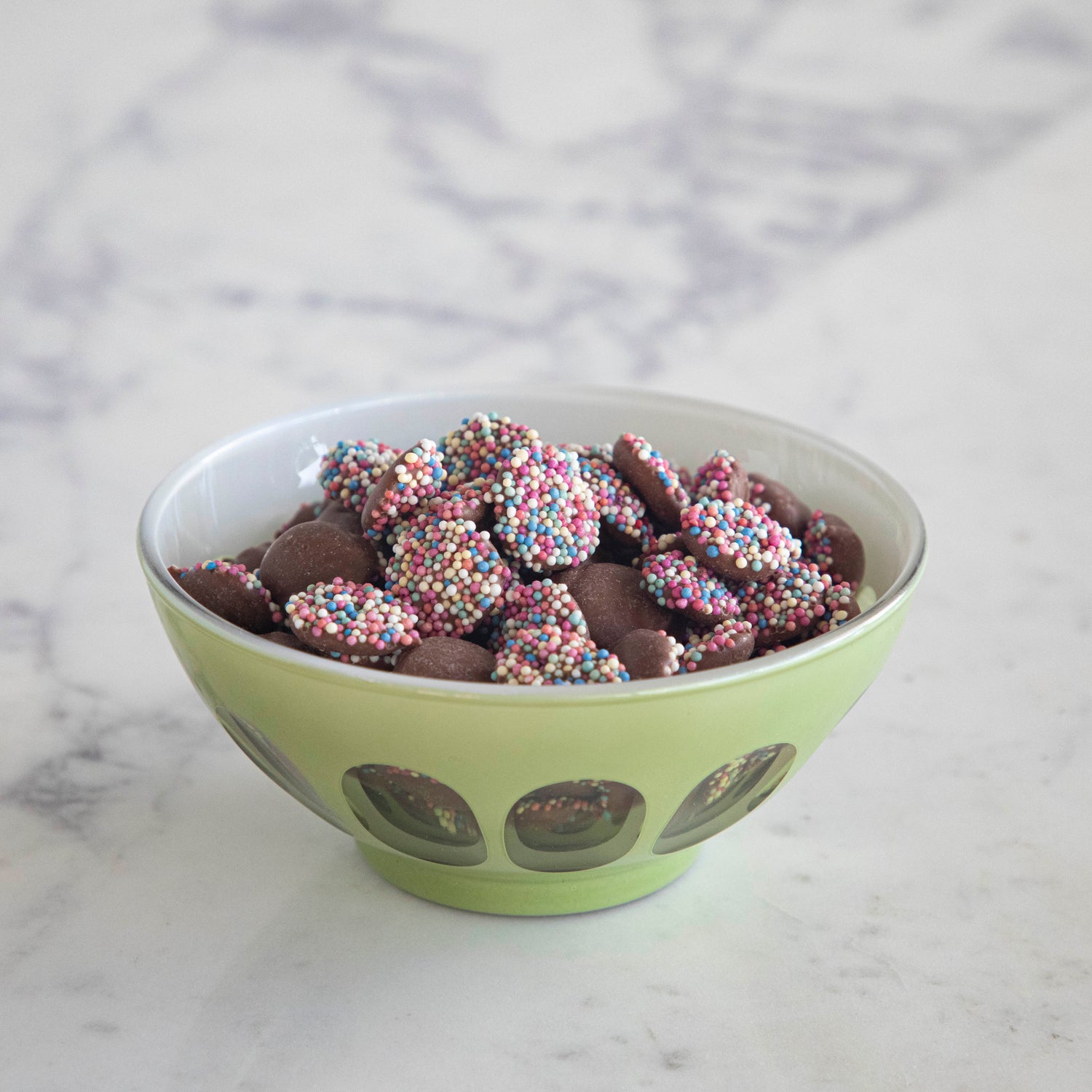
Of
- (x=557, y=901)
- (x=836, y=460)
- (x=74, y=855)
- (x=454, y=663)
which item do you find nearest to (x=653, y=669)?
(x=454, y=663)

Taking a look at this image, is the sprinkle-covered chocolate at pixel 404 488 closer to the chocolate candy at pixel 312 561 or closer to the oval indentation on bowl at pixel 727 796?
the chocolate candy at pixel 312 561

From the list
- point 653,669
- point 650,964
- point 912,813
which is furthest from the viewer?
point 912,813

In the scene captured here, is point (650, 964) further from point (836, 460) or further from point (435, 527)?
point (836, 460)

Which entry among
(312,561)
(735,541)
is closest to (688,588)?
(735,541)

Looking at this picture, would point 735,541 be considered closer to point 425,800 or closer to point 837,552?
point 837,552

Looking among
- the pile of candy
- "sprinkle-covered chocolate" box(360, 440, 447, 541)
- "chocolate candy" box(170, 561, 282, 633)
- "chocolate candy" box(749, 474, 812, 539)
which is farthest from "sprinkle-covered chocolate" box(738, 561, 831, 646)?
"chocolate candy" box(170, 561, 282, 633)

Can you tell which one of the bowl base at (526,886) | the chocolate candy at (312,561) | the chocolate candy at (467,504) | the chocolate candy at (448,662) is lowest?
the bowl base at (526,886)

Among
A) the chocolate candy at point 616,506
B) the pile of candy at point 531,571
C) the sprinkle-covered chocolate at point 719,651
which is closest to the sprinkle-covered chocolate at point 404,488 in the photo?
the pile of candy at point 531,571
